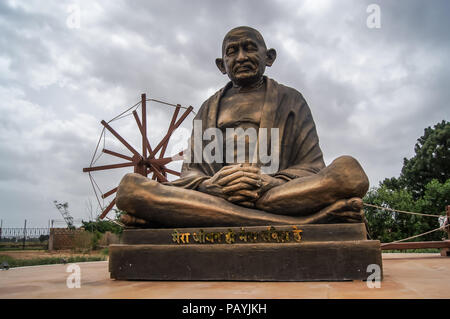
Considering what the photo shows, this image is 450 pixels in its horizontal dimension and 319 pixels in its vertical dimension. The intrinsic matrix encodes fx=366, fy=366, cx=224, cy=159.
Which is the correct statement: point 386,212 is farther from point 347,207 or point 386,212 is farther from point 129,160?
point 129,160

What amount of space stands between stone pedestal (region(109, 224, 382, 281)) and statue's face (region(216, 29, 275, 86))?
2.21 metres

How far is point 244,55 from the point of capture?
4617mm

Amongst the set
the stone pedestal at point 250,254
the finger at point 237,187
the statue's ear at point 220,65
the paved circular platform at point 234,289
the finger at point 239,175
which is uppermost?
the statue's ear at point 220,65

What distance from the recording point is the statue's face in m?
4.61

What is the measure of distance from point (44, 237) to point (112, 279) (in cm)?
2413

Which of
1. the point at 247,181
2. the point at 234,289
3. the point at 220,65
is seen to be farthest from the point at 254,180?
the point at 220,65

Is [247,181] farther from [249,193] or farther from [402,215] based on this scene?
[402,215]

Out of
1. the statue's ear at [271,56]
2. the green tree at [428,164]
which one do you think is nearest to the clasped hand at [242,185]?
the statue's ear at [271,56]

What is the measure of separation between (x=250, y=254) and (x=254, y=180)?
732 millimetres

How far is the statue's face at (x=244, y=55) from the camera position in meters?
4.61

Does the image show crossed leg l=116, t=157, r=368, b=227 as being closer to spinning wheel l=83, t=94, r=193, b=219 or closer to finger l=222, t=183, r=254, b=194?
finger l=222, t=183, r=254, b=194

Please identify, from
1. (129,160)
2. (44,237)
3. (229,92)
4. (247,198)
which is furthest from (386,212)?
(44,237)

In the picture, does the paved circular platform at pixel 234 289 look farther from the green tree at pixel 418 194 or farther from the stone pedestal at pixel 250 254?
the green tree at pixel 418 194

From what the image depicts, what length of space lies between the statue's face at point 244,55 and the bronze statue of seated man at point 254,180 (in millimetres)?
12
